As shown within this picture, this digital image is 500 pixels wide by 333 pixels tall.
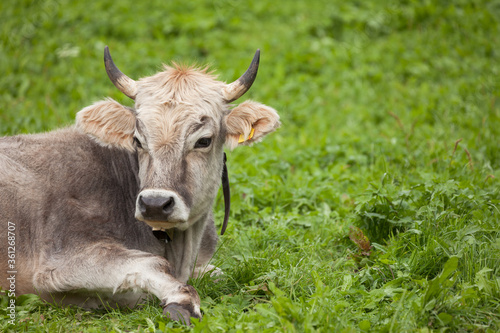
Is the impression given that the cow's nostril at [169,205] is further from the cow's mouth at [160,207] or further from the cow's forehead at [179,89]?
the cow's forehead at [179,89]

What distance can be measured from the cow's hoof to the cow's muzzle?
700 mm

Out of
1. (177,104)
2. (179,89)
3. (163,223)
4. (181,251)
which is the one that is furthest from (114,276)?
(179,89)

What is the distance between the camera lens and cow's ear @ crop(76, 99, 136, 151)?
5.08 meters

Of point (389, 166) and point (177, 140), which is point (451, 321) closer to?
point (177, 140)

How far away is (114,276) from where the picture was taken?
177 inches

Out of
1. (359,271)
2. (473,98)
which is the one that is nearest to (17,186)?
(359,271)

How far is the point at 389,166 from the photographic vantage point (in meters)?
7.14

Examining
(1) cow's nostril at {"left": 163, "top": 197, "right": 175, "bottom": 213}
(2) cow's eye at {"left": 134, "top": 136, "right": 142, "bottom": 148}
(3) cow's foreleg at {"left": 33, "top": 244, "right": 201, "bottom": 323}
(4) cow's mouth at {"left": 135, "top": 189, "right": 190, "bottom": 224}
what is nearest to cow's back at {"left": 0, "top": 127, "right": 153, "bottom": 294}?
(3) cow's foreleg at {"left": 33, "top": 244, "right": 201, "bottom": 323}

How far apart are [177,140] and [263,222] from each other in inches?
74.1

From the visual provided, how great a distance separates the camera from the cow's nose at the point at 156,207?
4.34 meters

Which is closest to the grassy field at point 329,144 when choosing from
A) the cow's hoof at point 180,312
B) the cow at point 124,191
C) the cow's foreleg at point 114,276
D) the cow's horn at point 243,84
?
the cow's hoof at point 180,312

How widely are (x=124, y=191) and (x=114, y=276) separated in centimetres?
96

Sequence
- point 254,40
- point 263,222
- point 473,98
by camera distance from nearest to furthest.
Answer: point 263,222, point 473,98, point 254,40

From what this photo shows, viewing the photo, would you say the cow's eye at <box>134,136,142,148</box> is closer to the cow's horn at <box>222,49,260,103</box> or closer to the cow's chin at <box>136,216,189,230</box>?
the cow's chin at <box>136,216,189,230</box>
